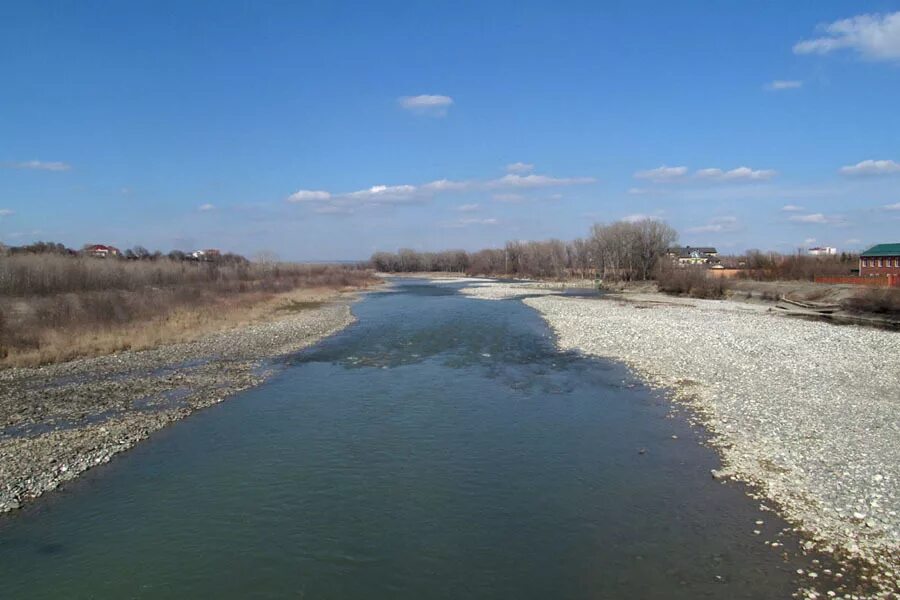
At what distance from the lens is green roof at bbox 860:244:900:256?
52.3m

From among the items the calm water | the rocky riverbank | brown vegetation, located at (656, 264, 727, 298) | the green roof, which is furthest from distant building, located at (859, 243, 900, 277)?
the rocky riverbank

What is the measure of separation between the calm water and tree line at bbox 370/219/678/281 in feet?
227

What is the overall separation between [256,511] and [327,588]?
2629mm

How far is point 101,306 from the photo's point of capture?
30.1 metres

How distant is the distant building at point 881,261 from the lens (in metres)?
51.8

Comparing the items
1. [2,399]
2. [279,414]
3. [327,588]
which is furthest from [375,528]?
[2,399]

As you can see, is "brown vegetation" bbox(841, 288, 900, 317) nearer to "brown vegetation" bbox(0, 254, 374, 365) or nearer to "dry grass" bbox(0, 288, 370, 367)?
"dry grass" bbox(0, 288, 370, 367)

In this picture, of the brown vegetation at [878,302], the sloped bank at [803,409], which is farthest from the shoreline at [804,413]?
the brown vegetation at [878,302]

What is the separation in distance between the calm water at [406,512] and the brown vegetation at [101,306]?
13455mm

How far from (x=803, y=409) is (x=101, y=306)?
1293 inches

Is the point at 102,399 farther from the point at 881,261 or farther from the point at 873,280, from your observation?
the point at 881,261

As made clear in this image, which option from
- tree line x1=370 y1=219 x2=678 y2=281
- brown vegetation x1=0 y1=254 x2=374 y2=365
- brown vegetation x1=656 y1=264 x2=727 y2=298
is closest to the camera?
brown vegetation x1=0 y1=254 x2=374 y2=365

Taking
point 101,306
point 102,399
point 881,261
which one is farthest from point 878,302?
point 101,306

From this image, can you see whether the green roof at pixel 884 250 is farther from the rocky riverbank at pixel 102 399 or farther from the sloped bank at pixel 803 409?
the rocky riverbank at pixel 102 399
